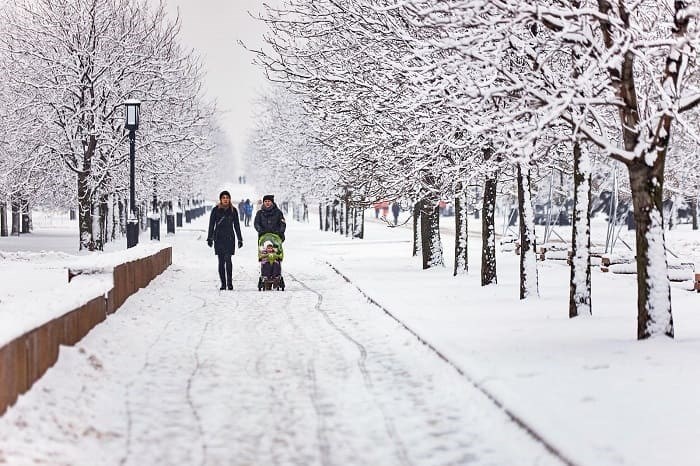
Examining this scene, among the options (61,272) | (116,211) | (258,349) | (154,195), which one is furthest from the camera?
(116,211)

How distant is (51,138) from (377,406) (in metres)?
26.3

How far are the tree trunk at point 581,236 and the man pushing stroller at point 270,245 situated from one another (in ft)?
22.3

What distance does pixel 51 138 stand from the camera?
3206 cm

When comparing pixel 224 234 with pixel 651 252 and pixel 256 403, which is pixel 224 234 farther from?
pixel 256 403

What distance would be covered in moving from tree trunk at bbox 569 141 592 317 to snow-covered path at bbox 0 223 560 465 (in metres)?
2.57

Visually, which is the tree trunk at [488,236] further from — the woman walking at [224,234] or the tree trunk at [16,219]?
the tree trunk at [16,219]

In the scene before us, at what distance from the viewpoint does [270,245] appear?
19.1m

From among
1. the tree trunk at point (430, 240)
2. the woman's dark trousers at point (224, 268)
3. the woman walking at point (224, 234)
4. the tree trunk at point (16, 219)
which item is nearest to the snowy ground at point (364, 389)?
the woman's dark trousers at point (224, 268)

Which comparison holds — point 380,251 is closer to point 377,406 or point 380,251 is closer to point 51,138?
point 51,138

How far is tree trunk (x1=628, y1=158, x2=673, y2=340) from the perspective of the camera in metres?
10.6

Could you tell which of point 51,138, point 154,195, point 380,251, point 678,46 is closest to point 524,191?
point 678,46

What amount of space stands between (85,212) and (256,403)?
2545cm

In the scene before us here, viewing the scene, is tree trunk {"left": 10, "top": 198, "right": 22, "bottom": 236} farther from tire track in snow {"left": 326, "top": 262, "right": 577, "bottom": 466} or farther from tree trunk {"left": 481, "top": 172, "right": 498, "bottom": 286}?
tire track in snow {"left": 326, "top": 262, "right": 577, "bottom": 466}

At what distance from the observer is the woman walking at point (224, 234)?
61.8 ft
